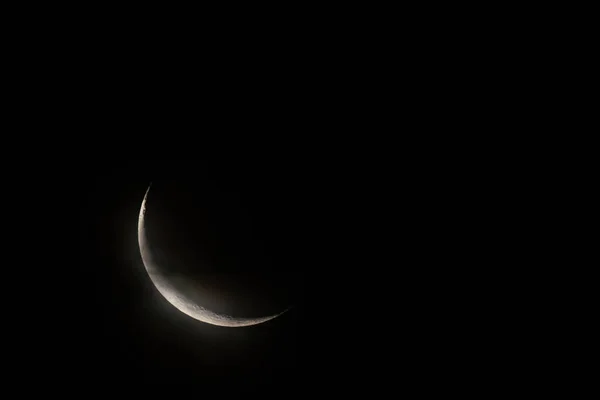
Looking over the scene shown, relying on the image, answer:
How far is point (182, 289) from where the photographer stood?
72.6 inches

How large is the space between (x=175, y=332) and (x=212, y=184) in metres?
1.18

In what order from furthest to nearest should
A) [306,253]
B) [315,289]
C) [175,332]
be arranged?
1. [175,332]
2. [315,289]
3. [306,253]

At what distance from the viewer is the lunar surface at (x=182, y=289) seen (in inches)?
71.7

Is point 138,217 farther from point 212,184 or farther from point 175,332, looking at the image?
point 175,332

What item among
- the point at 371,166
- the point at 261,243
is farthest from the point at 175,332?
the point at 371,166

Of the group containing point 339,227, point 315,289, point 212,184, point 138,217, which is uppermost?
point 138,217

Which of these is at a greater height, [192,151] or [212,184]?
[192,151]

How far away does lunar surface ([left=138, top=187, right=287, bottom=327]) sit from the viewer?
182 cm

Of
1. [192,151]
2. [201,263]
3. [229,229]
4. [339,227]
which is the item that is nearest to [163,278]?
[201,263]

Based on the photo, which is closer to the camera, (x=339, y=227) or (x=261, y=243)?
(x=261, y=243)

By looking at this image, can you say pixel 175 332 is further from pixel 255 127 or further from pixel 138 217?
pixel 255 127

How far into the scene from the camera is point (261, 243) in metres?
1.82

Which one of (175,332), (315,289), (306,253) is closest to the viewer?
(306,253)

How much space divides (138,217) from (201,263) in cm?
64
